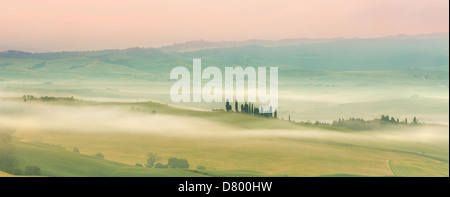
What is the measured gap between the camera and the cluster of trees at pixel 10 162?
15.5 meters

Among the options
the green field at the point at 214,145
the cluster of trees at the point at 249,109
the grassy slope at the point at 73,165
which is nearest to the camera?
the grassy slope at the point at 73,165

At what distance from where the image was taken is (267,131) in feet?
76.7

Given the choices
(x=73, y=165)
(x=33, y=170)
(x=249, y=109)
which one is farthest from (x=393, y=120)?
(x=33, y=170)

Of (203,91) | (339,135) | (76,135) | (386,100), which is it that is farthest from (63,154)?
(386,100)

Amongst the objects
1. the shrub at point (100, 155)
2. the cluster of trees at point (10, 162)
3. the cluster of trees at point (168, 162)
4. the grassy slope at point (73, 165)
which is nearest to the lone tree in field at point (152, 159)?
the cluster of trees at point (168, 162)

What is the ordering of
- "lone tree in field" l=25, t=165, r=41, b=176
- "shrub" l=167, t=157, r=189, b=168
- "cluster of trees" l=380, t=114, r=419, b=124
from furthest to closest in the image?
"cluster of trees" l=380, t=114, r=419, b=124, "shrub" l=167, t=157, r=189, b=168, "lone tree in field" l=25, t=165, r=41, b=176

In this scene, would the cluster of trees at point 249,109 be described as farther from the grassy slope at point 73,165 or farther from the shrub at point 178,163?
the grassy slope at point 73,165

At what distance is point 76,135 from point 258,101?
8.65m

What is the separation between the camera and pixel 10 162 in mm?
16297

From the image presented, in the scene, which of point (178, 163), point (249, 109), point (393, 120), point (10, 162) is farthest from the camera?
point (249, 109)

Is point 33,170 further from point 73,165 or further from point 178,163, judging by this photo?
point 178,163

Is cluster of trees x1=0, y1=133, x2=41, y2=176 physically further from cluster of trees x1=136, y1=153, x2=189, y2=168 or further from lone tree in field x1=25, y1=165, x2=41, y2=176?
cluster of trees x1=136, y1=153, x2=189, y2=168

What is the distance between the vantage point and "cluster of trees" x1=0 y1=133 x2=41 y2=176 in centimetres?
1548

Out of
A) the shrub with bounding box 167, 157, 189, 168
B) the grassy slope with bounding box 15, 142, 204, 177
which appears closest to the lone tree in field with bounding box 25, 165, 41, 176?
the grassy slope with bounding box 15, 142, 204, 177
